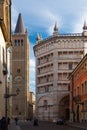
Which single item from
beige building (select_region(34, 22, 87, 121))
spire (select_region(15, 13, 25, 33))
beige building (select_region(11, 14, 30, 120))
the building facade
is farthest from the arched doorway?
spire (select_region(15, 13, 25, 33))

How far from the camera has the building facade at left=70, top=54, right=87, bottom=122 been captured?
234 feet

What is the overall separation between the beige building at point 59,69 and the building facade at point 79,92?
786 inches

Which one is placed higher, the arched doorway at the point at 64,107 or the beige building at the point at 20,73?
the beige building at the point at 20,73

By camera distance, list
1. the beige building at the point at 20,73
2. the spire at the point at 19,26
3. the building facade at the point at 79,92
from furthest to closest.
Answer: the spire at the point at 19,26
the beige building at the point at 20,73
the building facade at the point at 79,92

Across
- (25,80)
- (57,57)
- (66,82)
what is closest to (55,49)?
(57,57)

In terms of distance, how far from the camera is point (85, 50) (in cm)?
10981

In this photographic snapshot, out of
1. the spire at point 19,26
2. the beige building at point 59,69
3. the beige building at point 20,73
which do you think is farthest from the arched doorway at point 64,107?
the spire at point 19,26

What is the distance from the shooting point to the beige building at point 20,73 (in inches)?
5645

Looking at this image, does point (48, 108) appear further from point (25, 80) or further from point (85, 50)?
point (25, 80)

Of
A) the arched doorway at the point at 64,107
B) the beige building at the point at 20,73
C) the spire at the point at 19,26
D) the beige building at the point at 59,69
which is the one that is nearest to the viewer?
the arched doorway at the point at 64,107

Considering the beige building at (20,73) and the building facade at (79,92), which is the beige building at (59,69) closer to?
the building facade at (79,92)

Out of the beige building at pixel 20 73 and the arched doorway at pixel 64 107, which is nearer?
the arched doorway at pixel 64 107

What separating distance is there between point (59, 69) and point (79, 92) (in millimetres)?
31675

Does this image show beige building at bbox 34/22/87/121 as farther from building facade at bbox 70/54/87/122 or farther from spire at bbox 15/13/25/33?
spire at bbox 15/13/25/33
